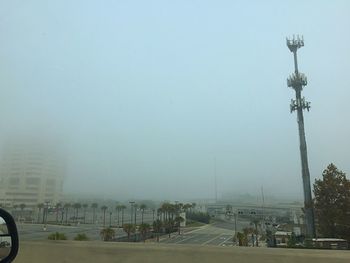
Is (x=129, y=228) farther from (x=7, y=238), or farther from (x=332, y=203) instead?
(x=332, y=203)

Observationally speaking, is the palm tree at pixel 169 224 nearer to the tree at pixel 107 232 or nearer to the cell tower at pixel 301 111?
the tree at pixel 107 232

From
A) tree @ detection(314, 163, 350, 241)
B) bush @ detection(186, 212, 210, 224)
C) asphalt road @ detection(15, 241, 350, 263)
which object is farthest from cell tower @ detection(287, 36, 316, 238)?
asphalt road @ detection(15, 241, 350, 263)

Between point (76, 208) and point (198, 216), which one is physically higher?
point (76, 208)

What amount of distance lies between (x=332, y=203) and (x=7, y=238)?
29.8 metres

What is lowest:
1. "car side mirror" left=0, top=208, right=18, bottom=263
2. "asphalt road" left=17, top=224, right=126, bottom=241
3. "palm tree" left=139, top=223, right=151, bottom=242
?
"palm tree" left=139, top=223, right=151, bottom=242

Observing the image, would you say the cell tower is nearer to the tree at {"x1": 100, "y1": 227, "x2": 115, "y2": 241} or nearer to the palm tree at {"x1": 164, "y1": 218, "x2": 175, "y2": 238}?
the palm tree at {"x1": 164, "y1": 218, "x2": 175, "y2": 238}

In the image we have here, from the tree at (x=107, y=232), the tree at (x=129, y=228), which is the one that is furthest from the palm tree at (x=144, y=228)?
the tree at (x=107, y=232)

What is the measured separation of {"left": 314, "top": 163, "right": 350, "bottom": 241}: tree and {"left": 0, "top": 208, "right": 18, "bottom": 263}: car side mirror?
26.0m

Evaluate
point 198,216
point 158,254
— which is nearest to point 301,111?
point 198,216

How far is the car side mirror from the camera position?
8.20ft

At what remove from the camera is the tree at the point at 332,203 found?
87.0 feet

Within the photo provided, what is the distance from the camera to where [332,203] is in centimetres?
2930

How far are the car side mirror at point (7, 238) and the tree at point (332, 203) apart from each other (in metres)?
26.0

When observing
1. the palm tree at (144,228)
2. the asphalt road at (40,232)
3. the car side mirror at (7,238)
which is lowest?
the palm tree at (144,228)
